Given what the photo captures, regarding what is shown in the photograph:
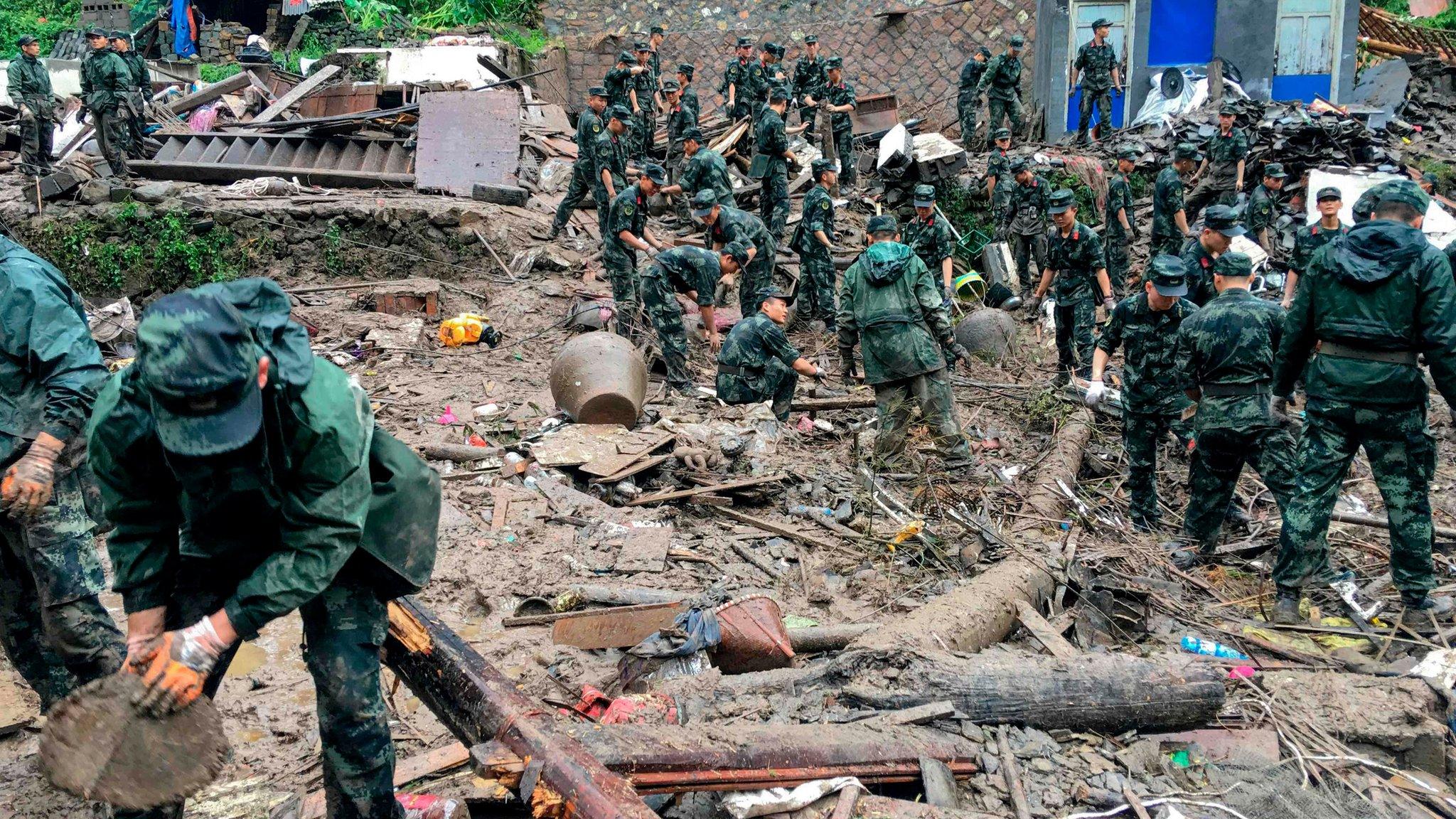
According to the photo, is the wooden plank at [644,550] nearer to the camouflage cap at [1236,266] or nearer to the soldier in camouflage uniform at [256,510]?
the soldier in camouflage uniform at [256,510]

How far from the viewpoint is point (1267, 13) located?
1627cm

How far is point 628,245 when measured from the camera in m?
9.80

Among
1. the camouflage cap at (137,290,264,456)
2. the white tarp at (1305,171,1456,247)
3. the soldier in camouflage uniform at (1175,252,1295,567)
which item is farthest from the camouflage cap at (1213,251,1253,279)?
the white tarp at (1305,171,1456,247)

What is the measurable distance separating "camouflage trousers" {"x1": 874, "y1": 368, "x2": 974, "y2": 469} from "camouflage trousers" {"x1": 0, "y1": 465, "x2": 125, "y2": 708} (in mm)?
4844

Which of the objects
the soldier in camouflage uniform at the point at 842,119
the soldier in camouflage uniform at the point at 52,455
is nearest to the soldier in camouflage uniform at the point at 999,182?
the soldier in camouflage uniform at the point at 842,119

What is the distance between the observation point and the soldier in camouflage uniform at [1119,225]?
1134 cm

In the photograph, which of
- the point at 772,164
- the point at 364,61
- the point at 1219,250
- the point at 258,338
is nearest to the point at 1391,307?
the point at 1219,250

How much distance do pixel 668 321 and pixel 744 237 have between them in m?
1.18

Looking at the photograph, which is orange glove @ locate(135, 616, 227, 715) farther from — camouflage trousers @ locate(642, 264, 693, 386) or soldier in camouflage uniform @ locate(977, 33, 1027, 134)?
soldier in camouflage uniform @ locate(977, 33, 1027, 134)

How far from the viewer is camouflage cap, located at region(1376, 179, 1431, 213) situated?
4781 mm

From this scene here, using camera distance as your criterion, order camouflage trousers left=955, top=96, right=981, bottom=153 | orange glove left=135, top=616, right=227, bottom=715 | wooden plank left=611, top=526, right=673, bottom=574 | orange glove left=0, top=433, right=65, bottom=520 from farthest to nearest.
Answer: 1. camouflage trousers left=955, top=96, right=981, bottom=153
2. wooden plank left=611, top=526, right=673, bottom=574
3. orange glove left=0, top=433, right=65, bottom=520
4. orange glove left=135, top=616, right=227, bottom=715

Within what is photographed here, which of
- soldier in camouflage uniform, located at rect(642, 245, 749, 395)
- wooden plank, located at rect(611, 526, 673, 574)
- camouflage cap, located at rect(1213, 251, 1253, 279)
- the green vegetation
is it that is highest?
the green vegetation

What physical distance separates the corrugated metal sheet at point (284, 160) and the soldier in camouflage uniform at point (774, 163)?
4.23 meters

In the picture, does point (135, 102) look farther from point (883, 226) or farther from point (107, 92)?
point (883, 226)
